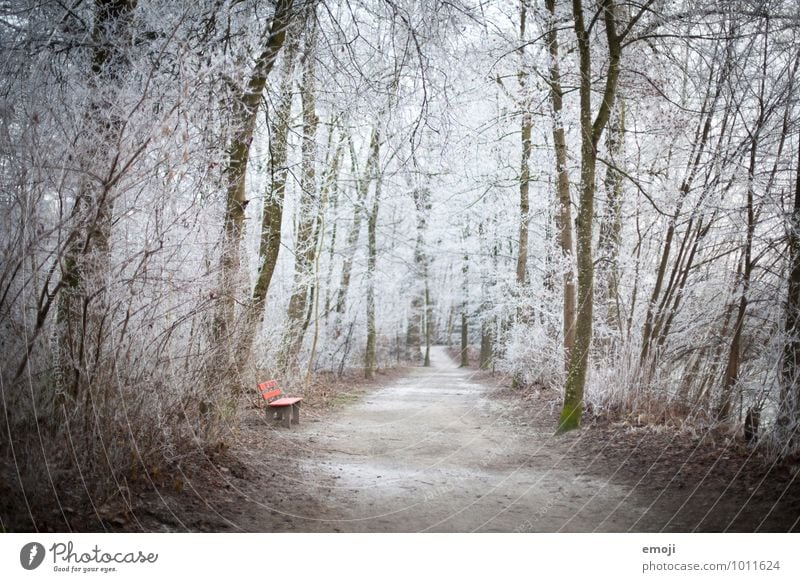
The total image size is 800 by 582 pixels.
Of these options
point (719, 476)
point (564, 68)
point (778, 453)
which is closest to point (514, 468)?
point (719, 476)

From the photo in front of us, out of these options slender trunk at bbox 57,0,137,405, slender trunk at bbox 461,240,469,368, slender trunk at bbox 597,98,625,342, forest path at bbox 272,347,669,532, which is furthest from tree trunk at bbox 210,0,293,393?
slender trunk at bbox 461,240,469,368

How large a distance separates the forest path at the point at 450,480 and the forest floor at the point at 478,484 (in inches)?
0.5

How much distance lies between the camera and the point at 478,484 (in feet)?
13.5

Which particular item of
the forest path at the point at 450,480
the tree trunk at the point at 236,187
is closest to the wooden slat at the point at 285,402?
the forest path at the point at 450,480

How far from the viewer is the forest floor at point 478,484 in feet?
10.5

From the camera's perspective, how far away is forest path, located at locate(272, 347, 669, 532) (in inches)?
131

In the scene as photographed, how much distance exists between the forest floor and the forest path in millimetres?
12

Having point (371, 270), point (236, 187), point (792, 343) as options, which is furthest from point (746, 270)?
point (371, 270)

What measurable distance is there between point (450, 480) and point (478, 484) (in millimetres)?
207

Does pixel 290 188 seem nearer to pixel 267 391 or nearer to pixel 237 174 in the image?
pixel 267 391
